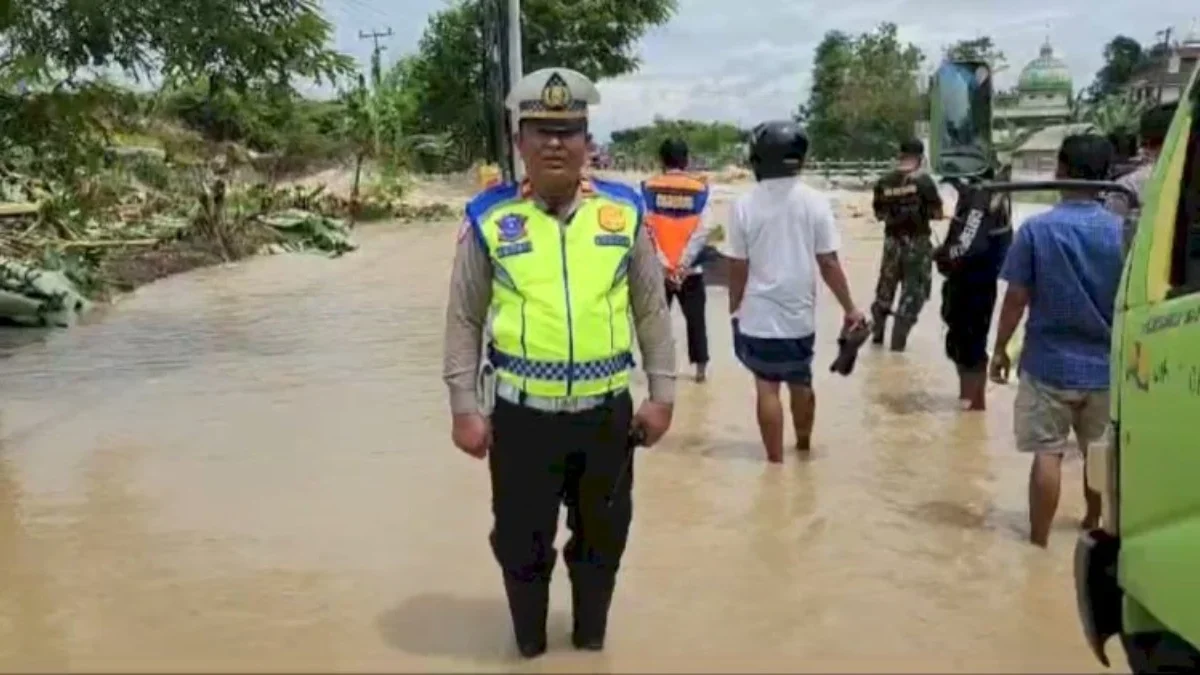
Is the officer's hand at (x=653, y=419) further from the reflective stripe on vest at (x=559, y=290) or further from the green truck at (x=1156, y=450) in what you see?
the green truck at (x=1156, y=450)

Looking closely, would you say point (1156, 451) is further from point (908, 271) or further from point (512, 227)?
point (908, 271)

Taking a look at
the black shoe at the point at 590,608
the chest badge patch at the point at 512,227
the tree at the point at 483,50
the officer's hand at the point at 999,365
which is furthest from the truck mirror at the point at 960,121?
the tree at the point at 483,50

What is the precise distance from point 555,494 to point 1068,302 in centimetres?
211

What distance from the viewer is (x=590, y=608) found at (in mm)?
4359

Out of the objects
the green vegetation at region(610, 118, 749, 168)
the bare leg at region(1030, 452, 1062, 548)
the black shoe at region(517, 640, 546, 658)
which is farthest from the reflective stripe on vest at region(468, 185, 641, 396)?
the green vegetation at region(610, 118, 749, 168)

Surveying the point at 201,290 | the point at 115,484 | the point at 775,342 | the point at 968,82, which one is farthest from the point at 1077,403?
the point at 201,290

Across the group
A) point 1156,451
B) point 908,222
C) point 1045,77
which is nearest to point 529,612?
point 1156,451

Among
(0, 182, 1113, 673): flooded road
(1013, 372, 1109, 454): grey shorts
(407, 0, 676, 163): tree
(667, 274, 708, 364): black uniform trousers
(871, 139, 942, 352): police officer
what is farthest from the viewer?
(407, 0, 676, 163): tree

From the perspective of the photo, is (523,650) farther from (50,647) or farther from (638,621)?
(50,647)

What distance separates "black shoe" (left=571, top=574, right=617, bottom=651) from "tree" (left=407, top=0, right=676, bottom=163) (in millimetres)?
32664

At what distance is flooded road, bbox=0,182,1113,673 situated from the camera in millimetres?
4633

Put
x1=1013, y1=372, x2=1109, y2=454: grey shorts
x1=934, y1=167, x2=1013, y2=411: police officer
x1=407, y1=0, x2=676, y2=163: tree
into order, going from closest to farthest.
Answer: x1=1013, y1=372, x2=1109, y2=454: grey shorts, x1=934, y1=167, x2=1013, y2=411: police officer, x1=407, y1=0, x2=676, y2=163: tree

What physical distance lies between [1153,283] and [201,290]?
15.3 metres

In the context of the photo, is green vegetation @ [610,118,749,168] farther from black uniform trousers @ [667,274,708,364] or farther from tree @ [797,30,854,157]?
black uniform trousers @ [667,274,708,364]
